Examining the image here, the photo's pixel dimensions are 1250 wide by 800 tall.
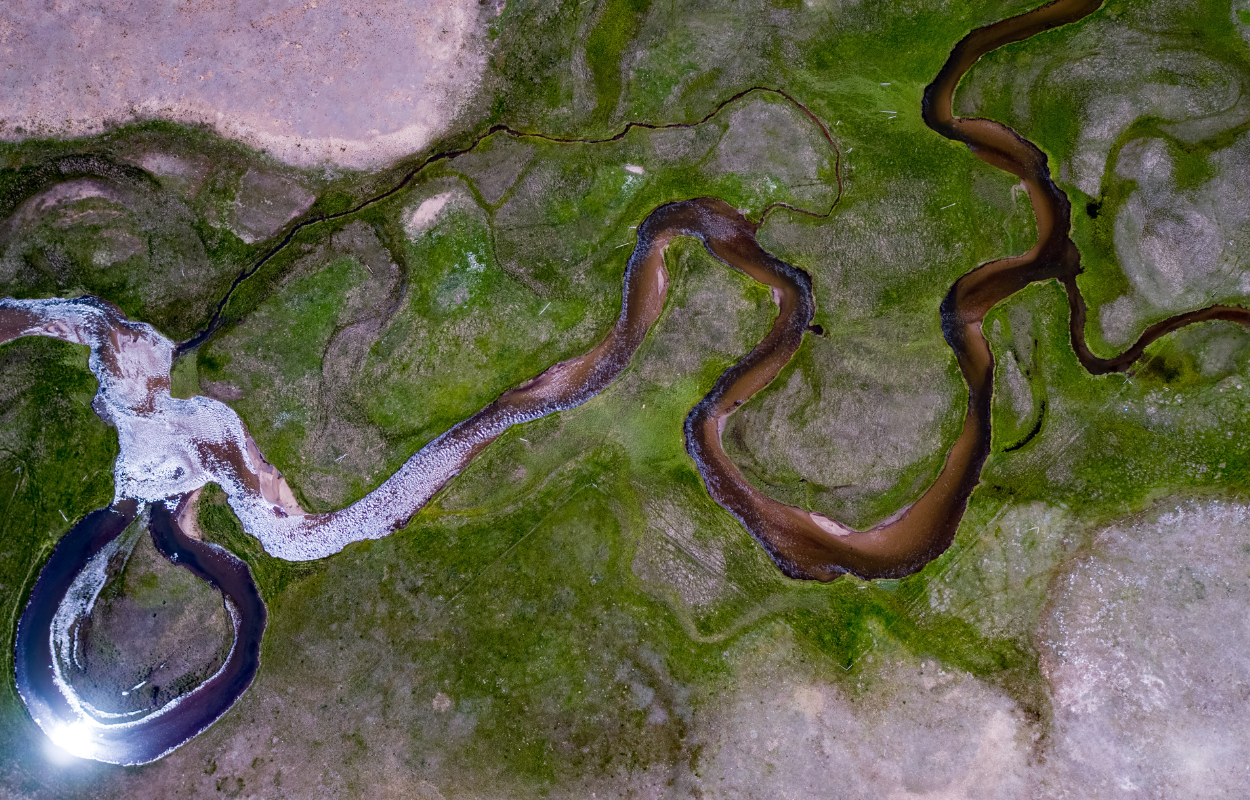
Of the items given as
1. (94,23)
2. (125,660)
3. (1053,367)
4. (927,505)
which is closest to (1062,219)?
(1053,367)

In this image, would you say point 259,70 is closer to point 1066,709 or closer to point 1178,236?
point 1178,236

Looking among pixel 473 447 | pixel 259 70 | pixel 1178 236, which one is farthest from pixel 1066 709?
pixel 259 70

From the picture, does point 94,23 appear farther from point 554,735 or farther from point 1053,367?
point 1053,367

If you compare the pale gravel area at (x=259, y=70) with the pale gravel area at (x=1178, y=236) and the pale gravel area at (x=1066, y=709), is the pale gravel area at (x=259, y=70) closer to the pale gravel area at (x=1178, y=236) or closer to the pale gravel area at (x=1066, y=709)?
the pale gravel area at (x=1066, y=709)

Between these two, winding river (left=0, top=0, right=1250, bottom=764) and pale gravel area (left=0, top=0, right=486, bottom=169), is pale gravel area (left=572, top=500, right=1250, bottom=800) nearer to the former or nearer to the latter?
winding river (left=0, top=0, right=1250, bottom=764)

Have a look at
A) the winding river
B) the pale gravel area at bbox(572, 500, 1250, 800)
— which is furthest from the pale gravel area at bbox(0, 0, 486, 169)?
the pale gravel area at bbox(572, 500, 1250, 800)
